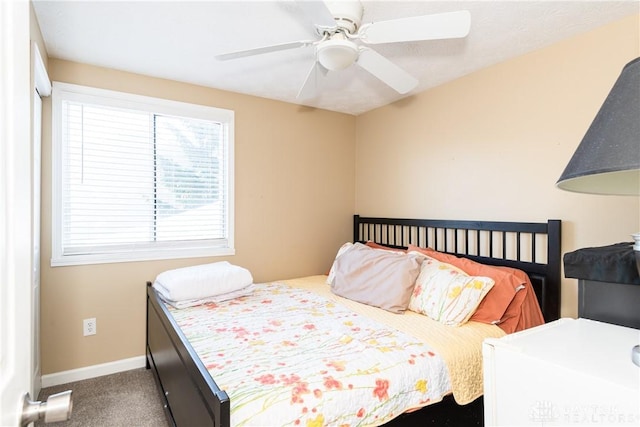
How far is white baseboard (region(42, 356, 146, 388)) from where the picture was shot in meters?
2.42

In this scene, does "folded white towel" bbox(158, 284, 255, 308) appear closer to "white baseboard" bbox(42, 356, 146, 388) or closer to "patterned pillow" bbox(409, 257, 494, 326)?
"white baseboard" bbox(42, 356, 146, 388)

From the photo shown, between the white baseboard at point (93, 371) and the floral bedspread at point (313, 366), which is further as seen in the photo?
the white baseboard at point (93, 371)

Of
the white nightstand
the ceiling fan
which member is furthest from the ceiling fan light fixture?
the white nightstand

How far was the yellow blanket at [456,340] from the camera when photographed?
1654mm

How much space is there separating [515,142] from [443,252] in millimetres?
981

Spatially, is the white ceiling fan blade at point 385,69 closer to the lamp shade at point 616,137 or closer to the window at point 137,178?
the lamp shade at point 616,137

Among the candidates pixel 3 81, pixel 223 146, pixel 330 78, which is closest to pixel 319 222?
pixel 223 146

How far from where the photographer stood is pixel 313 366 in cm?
149

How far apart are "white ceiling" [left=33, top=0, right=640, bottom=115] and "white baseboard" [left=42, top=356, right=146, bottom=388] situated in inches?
87.6

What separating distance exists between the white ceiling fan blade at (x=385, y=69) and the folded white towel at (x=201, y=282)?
167 centimetres

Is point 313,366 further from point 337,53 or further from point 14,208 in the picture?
point 337,53

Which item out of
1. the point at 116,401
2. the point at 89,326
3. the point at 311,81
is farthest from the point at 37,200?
the point at 311,81

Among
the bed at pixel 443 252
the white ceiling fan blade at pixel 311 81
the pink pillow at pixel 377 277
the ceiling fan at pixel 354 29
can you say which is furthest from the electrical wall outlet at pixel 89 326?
the white ceiling fan blade at pixel 311 81

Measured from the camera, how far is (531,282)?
2227mm
